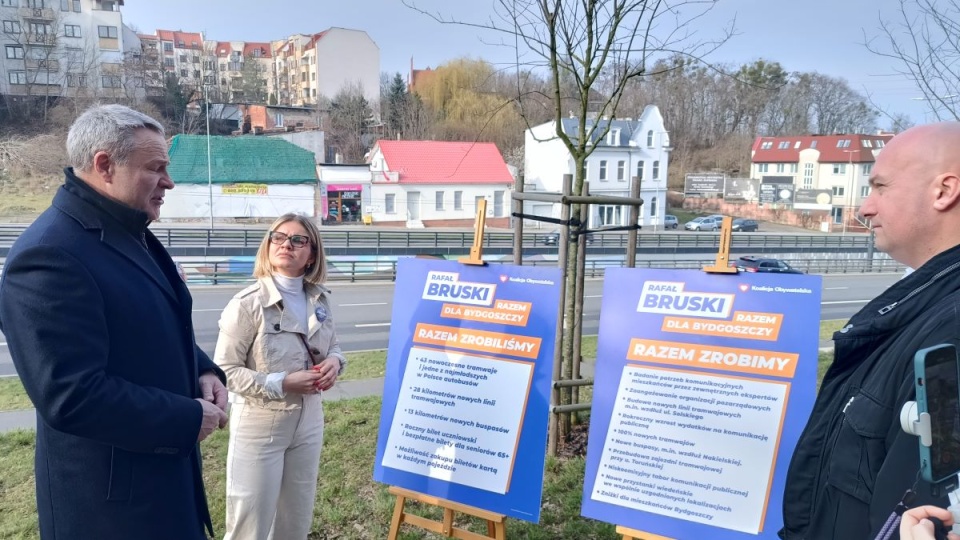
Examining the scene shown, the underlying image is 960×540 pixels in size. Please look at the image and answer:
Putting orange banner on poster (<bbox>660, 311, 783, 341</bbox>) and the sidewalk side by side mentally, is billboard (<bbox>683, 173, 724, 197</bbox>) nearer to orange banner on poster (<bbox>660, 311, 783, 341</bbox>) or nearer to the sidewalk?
the sidewalk

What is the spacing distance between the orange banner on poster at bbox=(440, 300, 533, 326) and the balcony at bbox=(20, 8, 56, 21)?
69878mm

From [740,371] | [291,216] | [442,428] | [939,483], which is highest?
[291,216]

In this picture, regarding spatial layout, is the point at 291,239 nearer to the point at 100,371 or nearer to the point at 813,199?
the point at 100,371

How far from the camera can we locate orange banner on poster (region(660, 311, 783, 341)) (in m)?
2.89

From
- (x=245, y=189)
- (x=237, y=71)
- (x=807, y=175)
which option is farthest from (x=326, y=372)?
(x=237, y=71)

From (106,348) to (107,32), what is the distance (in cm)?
7323

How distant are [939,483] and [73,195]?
2.51m

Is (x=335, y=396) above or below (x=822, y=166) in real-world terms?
below

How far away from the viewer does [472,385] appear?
10.8ft

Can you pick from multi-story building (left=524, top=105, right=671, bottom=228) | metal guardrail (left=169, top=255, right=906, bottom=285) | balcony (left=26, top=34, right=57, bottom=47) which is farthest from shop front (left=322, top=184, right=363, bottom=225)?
balcony (left=26, top=34, right=57, bottom=47)

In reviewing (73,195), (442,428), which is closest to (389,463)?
(442,428)

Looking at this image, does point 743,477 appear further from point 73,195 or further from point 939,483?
point 73,195

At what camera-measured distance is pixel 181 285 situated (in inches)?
92.6

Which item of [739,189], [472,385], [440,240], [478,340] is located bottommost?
[440,240]
